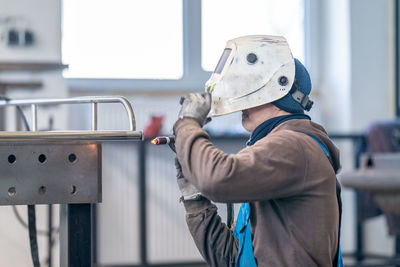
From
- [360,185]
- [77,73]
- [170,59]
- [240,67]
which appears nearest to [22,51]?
[77,73]

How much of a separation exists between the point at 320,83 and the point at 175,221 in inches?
58.3

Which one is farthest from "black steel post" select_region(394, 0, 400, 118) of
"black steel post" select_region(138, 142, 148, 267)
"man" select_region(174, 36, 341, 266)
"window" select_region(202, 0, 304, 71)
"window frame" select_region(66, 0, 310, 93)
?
"man" select_region(174, 36, 341, 266)

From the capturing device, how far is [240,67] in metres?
1.65

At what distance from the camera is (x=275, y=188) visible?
1.46m

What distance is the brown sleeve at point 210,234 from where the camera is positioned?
1.65 meters

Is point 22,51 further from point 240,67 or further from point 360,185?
point 240,67

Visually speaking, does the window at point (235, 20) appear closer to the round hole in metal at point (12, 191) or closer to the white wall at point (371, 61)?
the white wall at point (371, 61)

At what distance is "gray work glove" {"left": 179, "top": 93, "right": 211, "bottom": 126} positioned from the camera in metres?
1.54

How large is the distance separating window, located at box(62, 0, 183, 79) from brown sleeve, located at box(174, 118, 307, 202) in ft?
9.41

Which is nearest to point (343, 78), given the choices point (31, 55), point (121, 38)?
point (121, 38)

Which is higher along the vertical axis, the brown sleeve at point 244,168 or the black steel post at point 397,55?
the black steel post at point 397,55

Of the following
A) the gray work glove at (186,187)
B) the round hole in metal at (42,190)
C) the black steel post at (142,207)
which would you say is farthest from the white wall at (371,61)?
the round hole in metal at (42,190)

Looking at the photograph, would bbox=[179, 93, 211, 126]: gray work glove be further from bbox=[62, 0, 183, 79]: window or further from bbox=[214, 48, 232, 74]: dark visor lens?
bbox=[62, 0, 183, 79]: window

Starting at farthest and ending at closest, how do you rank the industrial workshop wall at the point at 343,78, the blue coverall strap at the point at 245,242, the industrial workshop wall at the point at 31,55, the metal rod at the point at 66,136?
the industrial workshop wall at the point at 343,78 < the industrial workshop wall at the point at 31,55 < the blue coverall strap at the point at 245,242 < the metal rod at the point at 66,136
